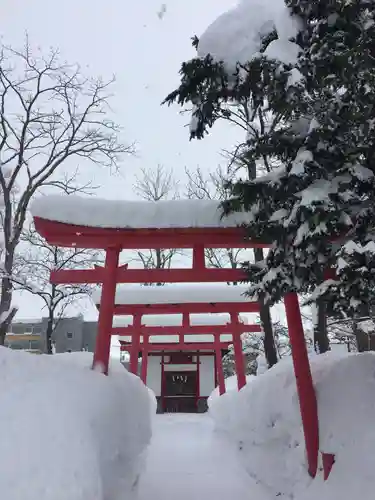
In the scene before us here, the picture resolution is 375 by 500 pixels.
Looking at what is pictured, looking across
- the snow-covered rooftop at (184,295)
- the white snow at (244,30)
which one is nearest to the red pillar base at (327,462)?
the white snow at (244,30)

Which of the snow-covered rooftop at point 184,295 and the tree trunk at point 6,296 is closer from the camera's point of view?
the snow-covered rooftop at point 184,295

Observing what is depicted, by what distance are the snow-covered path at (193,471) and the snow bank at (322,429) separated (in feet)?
1.19

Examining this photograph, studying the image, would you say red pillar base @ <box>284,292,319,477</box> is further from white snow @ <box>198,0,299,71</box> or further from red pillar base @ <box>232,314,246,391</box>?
red pillar base @ <box>232,314,246,391</box>

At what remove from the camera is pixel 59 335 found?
122 ft

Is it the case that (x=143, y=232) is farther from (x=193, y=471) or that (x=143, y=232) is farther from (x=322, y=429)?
(x=193, y=471)

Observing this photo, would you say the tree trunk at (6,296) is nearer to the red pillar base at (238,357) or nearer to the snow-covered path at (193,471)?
the snow-covered path at (193,471)

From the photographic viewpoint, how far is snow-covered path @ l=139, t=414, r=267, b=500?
636cm

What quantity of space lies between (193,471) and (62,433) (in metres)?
5.39

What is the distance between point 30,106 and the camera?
13273mm

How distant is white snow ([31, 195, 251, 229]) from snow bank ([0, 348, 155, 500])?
183cm

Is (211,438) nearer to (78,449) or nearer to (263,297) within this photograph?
(263,297)

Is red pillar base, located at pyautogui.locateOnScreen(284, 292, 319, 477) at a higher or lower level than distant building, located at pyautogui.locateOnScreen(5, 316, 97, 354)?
lower

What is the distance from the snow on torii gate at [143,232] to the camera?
5468mm

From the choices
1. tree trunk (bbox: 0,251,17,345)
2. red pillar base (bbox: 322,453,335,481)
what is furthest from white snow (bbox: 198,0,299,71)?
tree trunk (bbox: 0,251,17,345)
